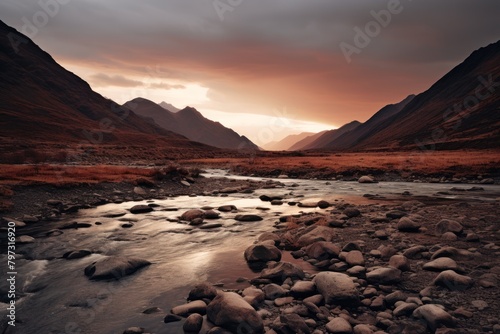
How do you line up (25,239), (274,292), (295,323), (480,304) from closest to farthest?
(295,323), (480,304), (274,292), (25,239)

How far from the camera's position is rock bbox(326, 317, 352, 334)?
6.30m

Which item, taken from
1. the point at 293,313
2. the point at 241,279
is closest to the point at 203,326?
the point at 293,313

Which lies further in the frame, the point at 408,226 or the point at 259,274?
the point at 408,226

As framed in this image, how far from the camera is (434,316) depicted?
20.8ft

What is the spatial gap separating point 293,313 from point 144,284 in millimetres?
4729

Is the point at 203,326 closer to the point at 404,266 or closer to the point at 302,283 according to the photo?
the point at 302,283

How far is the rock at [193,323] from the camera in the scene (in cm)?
674

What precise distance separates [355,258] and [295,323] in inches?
161

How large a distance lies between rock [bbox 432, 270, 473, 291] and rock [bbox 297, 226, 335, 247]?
464 centimetres

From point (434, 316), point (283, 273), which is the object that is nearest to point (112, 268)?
point (283, 273)

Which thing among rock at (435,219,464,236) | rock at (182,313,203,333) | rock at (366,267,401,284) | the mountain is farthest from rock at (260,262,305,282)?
the mountain

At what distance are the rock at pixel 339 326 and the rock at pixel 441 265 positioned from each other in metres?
4.04

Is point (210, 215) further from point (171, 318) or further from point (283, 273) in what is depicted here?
point (171, 318)

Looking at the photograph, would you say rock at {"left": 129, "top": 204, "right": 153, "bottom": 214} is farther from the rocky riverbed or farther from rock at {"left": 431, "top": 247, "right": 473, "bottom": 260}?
rock at {"left": 431, "top": 247, "right": 473, "bottom": 260}
